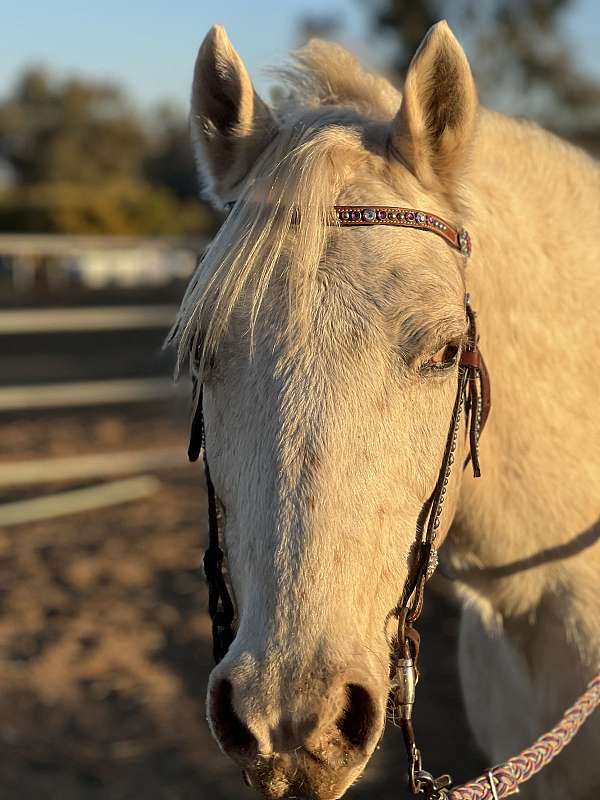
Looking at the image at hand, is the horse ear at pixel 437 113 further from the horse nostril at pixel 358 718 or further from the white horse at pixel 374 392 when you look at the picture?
the horse nostril at pixel 358 718

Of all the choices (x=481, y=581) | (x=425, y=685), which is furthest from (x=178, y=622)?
(x=481, y=581)

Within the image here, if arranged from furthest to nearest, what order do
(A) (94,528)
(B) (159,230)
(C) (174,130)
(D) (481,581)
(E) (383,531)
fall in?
(C) (174,130)
(B) (159,230)
(A) (94,528)
(D) (481,581)
(E) (383,531)

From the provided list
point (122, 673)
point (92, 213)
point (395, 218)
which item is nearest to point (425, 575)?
point (395, 218)

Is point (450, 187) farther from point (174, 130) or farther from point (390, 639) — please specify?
point (174, 130)

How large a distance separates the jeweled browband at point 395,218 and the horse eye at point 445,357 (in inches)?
10.2

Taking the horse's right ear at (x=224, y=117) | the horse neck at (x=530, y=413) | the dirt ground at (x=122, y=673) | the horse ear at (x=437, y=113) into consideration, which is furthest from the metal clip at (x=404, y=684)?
the dirt ground at (x=122, y=673)

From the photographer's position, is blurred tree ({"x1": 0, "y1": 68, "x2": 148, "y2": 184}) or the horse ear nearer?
the horse ear

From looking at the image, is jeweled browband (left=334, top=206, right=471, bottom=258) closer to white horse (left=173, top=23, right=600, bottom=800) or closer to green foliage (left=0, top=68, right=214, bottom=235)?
white horse (left=173, top=23, right=600, bottom=800)

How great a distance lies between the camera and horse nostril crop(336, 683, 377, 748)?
1542mm

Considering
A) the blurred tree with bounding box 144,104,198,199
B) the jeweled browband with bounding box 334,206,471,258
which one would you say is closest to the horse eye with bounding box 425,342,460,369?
the jeweled browband with bounding box 334,206,471,258

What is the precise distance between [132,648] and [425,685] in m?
1.53

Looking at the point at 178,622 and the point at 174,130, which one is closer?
the point at 178,622

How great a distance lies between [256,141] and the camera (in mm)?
2045

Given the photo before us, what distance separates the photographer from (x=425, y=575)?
178cm
